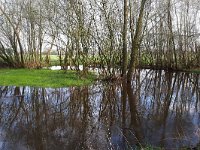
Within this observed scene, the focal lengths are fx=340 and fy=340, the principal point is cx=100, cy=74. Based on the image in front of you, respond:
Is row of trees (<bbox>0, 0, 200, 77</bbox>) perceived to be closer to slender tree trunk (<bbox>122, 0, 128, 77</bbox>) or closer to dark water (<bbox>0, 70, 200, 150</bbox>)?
slender tree trunk (<bbox>122, 0, 128, 77</bbox>)

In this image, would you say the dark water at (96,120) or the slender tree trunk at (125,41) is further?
the slender tree trunk at (125,41)

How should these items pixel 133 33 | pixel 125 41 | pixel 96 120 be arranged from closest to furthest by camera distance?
pixel 96 120, pixel 125 41, pixel 133 33

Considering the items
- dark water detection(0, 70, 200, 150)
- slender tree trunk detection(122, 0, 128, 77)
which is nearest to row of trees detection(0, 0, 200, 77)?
slender tree trunk detection(122, 0, 128, 77)

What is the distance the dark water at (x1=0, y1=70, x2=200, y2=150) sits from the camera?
28.3 feet

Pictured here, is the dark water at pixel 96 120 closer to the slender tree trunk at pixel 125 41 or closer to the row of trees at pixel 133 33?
the slender tree trunk at pixel 125 41

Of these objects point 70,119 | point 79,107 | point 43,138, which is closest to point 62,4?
point 79,107

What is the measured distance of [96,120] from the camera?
11.3 metres

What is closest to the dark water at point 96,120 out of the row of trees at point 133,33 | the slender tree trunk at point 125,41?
the slender tree trunk at point 125,41

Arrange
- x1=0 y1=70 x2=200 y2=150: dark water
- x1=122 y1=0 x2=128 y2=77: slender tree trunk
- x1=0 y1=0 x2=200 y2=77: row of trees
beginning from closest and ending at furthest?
x1=0 y1=70 x2=200 y2=150: dark water < x1=122 y1=0 x2=128 y2=77: slender tree trunk < x1=0 y1=0 x2=200 y2=77: row of trees

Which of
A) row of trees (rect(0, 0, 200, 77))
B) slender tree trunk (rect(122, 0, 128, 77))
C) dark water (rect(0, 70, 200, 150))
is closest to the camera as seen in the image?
dark water (rect(0, 70, 200, 150))

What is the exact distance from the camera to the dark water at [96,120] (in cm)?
862

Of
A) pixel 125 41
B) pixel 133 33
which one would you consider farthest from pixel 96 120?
pixel 133 33

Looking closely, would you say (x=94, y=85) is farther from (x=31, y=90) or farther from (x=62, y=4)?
(x=62, y=4)

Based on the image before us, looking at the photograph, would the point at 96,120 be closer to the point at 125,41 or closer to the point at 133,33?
the point at 125,41
